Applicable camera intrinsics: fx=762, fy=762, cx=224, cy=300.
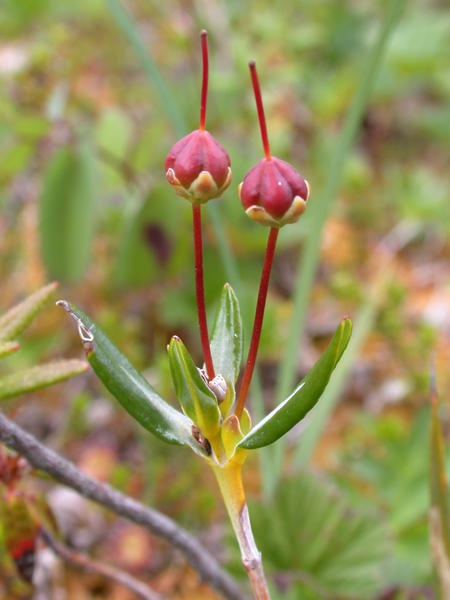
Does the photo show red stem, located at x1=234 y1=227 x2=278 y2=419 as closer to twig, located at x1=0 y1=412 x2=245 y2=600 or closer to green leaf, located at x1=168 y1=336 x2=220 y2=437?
green leaf, located at x1=168 y1=336 x2=220 y2=437

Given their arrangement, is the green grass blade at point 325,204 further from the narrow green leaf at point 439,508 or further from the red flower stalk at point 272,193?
the red flower stalk at point 272,193

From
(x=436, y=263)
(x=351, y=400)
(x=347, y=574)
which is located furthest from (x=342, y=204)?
(x=347, y=574)

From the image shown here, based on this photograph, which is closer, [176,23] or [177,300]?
[177,300]

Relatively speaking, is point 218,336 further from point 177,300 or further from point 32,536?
point 177,300

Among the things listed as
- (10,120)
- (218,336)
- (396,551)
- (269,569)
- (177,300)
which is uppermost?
(10,120)

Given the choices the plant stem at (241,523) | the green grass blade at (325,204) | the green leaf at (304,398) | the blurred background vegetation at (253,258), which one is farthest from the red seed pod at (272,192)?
the green grass blade at (325,204)

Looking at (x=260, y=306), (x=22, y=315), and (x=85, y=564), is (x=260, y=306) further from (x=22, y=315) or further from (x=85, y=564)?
(x=85, y=564)
